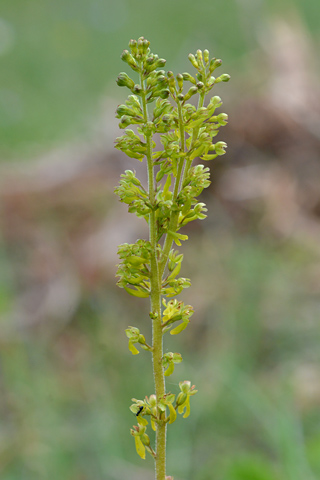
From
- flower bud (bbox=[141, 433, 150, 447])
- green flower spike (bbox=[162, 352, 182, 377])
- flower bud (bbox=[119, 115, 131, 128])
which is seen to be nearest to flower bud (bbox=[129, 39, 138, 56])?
flower bud (bbox=[119, 115, 131, 128])

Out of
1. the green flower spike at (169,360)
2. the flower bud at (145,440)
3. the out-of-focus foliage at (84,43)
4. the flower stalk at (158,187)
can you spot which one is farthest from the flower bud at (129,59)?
the out-of-focus foliage at (84,43)

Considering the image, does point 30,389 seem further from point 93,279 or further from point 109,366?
point 93,279

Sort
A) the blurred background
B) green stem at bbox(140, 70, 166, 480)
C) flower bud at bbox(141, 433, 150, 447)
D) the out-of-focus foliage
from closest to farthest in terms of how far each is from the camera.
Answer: green stem at bbox(140, 70, 166, 480) < flower bud at bbox(141, 433, 150, 447) < the blurred background < the out-of-focus foliage

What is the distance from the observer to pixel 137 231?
5.26 meters

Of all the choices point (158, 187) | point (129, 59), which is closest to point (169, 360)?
point (158, 187)

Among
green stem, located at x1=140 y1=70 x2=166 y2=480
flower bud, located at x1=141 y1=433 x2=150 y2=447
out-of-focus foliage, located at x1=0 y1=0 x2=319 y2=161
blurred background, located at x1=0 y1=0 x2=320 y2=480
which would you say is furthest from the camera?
out-of-focus foliage, located at x1=0 y1=0 x2=319 y2=161

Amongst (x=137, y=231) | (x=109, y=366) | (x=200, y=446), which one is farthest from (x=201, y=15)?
(x=200, y=446)

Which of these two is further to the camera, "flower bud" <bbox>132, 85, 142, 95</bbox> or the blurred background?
the blurred background

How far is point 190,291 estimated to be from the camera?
4.75 meters

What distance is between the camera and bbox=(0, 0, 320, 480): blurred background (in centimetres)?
296

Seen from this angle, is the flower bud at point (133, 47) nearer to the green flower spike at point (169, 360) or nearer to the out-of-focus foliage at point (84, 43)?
the green flower spike at point (169, 360)

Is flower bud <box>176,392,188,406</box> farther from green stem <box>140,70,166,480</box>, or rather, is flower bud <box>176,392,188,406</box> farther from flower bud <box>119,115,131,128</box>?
flower bud <box>119,115,131,128</box>

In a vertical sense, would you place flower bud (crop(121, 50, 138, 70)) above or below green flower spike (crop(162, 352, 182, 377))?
above

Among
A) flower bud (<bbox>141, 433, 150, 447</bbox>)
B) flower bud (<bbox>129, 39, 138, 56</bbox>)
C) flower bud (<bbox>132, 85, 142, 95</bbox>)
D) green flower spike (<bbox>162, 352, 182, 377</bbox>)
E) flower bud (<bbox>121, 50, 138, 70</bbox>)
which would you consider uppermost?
flower bud (<bbox>129, 39, 138, 56</bbox>)
